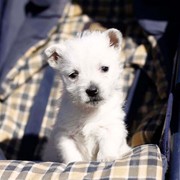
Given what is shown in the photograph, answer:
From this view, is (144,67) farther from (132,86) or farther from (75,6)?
(75,6)

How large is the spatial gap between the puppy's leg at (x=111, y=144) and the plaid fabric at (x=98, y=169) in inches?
5.1

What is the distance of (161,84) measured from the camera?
276 cm

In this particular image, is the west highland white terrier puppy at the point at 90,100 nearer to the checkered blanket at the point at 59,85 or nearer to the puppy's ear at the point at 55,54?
the puppy's ear at the point at 55,54

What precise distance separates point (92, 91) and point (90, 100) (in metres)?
0.05

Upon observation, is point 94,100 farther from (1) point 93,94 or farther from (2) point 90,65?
(2) point 90,65

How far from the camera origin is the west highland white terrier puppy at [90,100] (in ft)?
→ 7.02

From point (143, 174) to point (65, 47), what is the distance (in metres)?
0.81

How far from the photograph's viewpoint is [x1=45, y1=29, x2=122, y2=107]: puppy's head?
6.96 ft

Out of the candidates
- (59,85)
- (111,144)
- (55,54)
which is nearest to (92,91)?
(111,144)

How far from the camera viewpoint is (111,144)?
214cm

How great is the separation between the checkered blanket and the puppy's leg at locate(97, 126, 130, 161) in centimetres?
29

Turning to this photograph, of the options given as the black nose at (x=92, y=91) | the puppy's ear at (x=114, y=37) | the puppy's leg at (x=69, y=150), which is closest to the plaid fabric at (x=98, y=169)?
the puppy's leg at (x=69, y=150)

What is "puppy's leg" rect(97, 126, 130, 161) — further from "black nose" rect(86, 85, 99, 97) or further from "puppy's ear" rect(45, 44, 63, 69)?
"puppy's ear" rect(45, 44, 63, 69)

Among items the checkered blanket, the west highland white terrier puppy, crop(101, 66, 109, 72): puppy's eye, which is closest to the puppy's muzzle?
the west highland white terrier puppy
